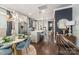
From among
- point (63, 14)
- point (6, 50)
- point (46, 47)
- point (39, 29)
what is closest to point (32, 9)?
point (39, 29)

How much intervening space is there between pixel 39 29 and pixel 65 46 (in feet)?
1.80

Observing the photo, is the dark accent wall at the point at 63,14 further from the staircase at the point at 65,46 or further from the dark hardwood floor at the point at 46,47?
the dark hardwood floor at the point at 46,47

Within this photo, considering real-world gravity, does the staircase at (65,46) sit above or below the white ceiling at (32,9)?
below

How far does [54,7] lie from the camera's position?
2494 mm

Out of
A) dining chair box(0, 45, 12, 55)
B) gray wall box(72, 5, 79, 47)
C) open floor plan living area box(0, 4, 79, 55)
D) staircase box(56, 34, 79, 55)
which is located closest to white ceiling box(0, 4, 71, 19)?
open floor plan living area box(0, 4, 79, 55)

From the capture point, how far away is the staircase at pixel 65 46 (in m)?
2.49

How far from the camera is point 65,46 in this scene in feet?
8.19

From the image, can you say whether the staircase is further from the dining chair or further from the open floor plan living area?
the dining chair

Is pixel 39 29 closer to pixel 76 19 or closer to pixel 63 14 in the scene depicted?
pixel 63 14

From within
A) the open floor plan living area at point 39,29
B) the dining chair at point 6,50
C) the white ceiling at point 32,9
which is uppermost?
the white ceiling at point 32,9

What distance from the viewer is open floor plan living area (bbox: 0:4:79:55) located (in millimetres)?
2479

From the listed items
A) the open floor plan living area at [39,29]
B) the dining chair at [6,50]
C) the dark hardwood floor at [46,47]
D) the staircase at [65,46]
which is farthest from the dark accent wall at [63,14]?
the dining chair at [6,50]
